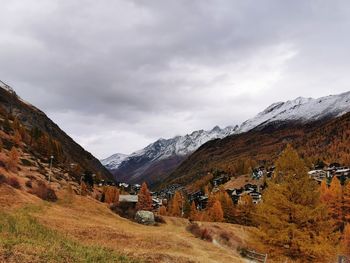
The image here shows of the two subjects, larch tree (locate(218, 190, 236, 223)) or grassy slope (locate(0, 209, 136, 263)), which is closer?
grassy slope (locate(0, 209, 136, 263))

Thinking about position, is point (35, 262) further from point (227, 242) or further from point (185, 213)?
point (185, 213)

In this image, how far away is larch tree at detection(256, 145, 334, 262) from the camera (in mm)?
33469

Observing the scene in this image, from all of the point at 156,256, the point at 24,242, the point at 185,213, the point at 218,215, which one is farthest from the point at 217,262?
the point at 185,213

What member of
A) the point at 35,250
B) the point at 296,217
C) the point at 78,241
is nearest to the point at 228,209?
the point at 296,217

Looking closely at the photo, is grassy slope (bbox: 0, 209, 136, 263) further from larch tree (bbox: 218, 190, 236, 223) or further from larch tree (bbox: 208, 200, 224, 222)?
larch tree (bbox: 218, 190, 236, 223)

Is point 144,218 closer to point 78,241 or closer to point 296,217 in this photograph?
point 296,217

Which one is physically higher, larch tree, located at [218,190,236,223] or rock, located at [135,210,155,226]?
larch tree, located at [218,190,236,223]

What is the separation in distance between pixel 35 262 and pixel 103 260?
4.14 m

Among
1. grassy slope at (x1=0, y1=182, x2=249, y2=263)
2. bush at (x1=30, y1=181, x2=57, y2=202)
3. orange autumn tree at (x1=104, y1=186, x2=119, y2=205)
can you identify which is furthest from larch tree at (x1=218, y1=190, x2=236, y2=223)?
bush at (x1=30, y1=181, x2=57, y2=202)

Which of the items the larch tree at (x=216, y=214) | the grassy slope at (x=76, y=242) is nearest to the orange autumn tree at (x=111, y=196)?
the larch tree at (x=216, y=214)

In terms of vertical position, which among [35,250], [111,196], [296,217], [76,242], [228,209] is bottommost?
[76,242]

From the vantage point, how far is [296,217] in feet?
112

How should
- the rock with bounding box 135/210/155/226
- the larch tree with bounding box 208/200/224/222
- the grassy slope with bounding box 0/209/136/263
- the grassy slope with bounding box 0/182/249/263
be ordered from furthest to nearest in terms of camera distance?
the larch tree with bounding box 208/200/224/222, the rock with bounding box 135/210/155/226, the grassy slope with bounding box 0/182/249/263, the grassy slope with bounding box 0/209/136/263

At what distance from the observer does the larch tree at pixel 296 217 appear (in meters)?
33.5
